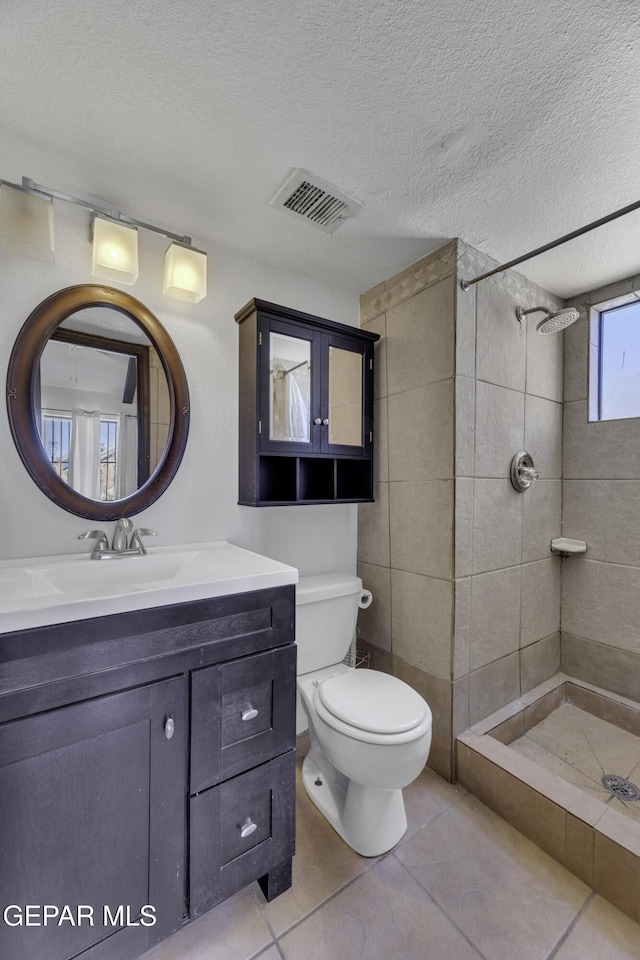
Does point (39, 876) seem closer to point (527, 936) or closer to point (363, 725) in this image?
point (363, 725)

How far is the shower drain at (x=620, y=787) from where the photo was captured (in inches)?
60.4

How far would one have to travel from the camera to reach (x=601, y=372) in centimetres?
210

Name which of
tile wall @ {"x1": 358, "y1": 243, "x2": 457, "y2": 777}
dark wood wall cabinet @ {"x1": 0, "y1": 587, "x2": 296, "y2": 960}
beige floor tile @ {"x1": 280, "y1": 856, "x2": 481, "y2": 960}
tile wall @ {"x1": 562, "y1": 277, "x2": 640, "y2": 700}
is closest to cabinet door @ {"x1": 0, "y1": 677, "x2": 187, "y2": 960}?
dark wood wall cabinet @ {"x1": 0, "y1": 587, "x2": 296, "y2": 960}

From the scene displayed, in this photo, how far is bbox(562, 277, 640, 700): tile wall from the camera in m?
1.91

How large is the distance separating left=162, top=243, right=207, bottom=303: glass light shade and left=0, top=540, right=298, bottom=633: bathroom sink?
3.16 ft

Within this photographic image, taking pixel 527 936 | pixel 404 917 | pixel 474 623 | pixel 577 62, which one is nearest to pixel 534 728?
pixel 474 623

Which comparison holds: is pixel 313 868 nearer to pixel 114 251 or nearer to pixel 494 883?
pixel 494 883

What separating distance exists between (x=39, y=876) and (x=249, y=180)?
6.32ft

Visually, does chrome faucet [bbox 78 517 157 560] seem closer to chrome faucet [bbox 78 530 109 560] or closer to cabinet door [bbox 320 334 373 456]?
chrome faucet [bbox 78 530 109 560]

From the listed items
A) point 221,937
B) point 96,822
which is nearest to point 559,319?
point 96,822

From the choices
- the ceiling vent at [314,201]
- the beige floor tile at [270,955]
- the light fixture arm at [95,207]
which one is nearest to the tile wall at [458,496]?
the ceiling vent at [314,201]

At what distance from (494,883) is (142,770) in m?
1.14

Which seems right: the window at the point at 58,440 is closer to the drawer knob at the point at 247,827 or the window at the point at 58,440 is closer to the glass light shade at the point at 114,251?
the glass light shade at the point at 114,251

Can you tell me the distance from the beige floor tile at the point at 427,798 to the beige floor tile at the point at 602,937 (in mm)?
470
